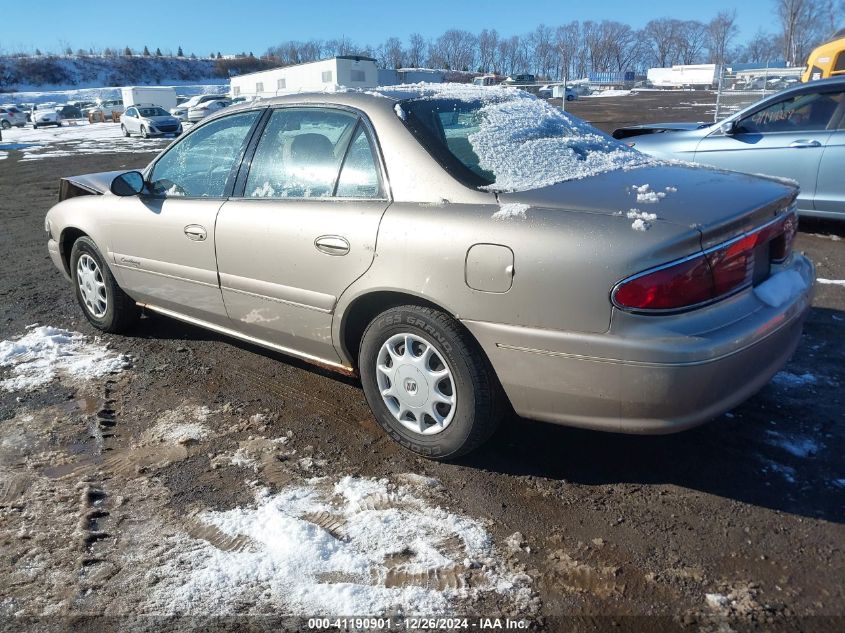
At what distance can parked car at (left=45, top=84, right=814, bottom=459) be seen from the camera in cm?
237

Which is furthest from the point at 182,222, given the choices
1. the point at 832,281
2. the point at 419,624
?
the point at 832,281

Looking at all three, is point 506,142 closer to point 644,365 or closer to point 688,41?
point 644,365

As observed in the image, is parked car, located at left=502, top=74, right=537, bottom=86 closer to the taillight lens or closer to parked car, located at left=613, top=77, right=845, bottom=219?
parked car, located at left=613, top=77, right=845, bottom=219

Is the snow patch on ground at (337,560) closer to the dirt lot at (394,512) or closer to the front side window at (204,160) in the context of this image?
the dirt lot at (394,512)

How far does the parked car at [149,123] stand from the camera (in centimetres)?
3028

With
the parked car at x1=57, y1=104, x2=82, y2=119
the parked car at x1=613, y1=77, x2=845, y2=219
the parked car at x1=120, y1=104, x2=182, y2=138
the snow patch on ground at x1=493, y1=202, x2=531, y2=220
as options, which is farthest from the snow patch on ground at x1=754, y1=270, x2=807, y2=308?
the parked car at x1=57, y1=104, x2=82, y2=119

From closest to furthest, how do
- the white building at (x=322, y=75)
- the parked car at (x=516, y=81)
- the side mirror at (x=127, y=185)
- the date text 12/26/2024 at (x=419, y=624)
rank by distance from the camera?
the date text 12/26/2024 at (x=419, y=624)
the side mirror at (x=127, y=185)
the parked car at (x=516, y=81)
the white building at (x=322, y=75)

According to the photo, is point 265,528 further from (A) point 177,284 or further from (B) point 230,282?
(A) point 177,284

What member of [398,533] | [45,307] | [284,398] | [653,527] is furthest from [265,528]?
[45,307]

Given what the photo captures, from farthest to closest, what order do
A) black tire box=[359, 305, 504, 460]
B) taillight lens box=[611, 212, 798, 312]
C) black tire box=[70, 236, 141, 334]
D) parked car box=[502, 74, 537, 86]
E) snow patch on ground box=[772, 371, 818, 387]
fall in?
parked car box=[502, 74, 537, 86] < black tire box=[70, 236, 141, 334] < snow patch on ground box=[772, 371, 818, 387] < black tire box=[359, 305, 504, 460] < taillight lens box=[611, 212, 798, 312]

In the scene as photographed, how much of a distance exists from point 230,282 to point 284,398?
698 mm

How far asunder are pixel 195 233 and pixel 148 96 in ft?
185

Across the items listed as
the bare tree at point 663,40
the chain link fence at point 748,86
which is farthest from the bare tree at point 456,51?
the chain link fence at point 748,86

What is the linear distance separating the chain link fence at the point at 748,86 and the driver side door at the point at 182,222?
14655mm
